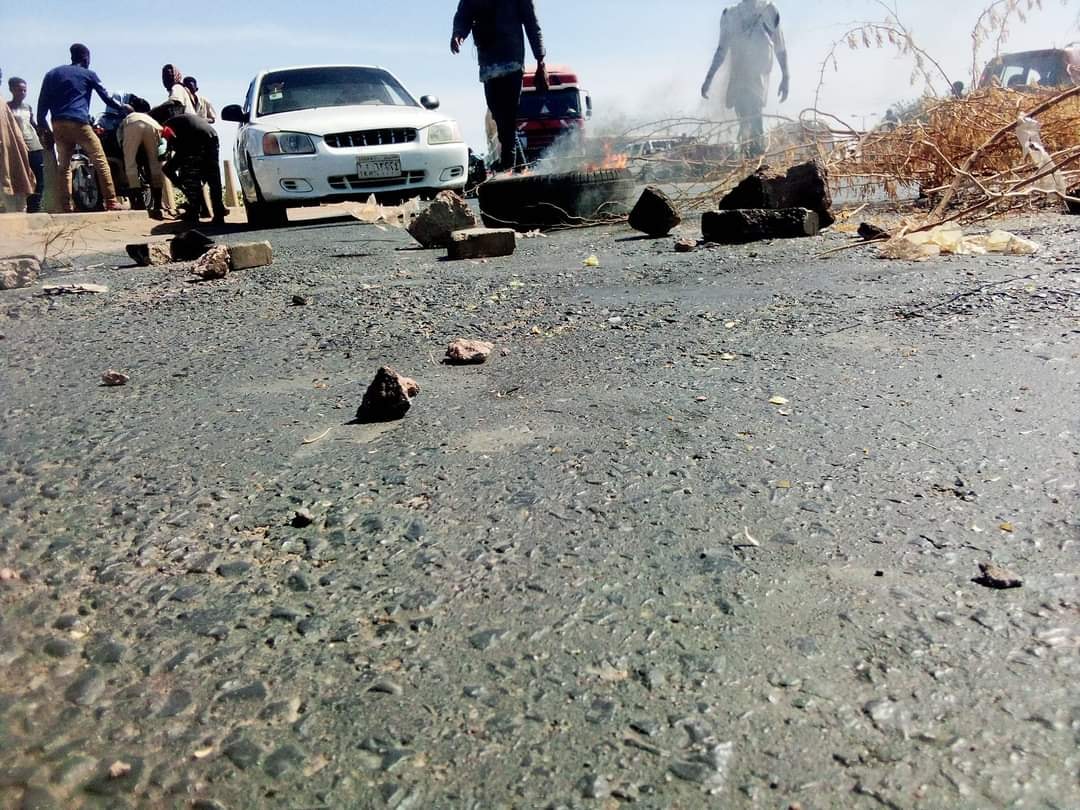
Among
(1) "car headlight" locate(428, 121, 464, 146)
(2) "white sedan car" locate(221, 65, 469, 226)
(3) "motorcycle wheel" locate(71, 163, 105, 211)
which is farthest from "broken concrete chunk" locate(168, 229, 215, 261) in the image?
(3) "motorcycle wheel" locate(71, 163, 105, 211)

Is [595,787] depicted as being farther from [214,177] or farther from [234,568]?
[214,177]

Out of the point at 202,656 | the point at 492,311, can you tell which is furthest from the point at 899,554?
the point at 492,311

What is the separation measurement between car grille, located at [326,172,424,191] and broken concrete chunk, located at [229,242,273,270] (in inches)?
101

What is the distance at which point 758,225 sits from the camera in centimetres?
548

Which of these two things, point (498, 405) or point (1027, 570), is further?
point (498, 405)

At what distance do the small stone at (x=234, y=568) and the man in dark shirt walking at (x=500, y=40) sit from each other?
8.10 meters

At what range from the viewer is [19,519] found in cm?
177

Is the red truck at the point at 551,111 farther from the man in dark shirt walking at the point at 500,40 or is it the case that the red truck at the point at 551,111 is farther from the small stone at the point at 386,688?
the small stone at the point at 386,688

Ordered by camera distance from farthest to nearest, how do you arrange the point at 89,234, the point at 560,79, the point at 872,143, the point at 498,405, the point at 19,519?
the point at 560,79, the point at 89,234, the point at 872,143, the point at 498,405, the point at 19,519

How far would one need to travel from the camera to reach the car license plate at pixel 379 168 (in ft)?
26.2

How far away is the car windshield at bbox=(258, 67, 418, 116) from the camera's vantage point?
8.78m

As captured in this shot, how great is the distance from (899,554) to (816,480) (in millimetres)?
333

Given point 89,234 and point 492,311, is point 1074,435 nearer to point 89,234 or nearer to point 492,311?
point 492,311

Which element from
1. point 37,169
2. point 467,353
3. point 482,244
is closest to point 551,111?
point 37,169
